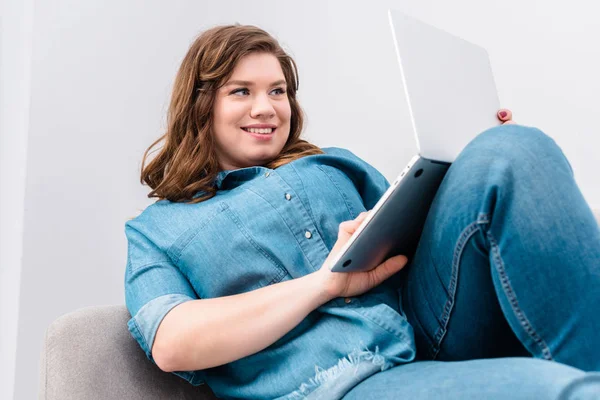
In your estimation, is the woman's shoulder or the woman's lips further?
the woman's lips

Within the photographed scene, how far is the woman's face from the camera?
4.01 ft

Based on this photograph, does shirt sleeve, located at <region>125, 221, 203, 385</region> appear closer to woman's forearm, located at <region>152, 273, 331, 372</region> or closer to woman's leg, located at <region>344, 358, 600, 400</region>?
A: woman's forearm, located at <region>152, 273, 331, 372</region>

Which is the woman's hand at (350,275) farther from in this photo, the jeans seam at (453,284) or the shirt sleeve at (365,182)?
the shirt sleeve at (365,182)

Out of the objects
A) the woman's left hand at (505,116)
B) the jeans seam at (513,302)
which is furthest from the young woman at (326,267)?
the woman's left hand at (505,116)

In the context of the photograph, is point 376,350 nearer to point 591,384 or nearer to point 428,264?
point 428,264

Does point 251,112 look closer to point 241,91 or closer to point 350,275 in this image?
point 241,91

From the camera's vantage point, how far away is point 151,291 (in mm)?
998

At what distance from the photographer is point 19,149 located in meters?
1.52

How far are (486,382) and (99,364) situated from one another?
23.1 inches

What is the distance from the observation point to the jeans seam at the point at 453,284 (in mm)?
780

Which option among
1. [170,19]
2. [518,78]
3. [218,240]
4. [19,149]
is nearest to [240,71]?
[218,240]

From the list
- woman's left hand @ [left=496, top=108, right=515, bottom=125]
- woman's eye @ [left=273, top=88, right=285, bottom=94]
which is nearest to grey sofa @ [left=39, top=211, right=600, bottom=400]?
woman's eye @ [left=273, top=88, right=285, bottom=94]

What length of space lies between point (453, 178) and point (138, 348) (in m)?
0.59

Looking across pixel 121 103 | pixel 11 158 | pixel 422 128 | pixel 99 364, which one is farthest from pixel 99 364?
pixel 121 103
